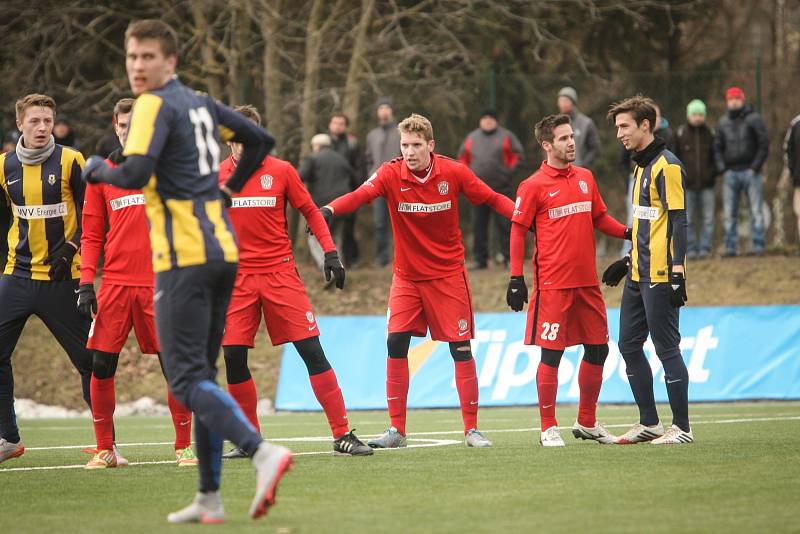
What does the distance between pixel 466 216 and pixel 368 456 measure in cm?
1359

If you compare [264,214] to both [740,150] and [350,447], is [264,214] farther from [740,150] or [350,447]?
[740,150]

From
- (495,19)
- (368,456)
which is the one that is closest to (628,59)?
(495,19)

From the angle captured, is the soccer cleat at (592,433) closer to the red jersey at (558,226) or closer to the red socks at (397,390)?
the red jersey at (558,226)

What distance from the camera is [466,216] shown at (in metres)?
22.6

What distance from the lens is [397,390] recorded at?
10258mm

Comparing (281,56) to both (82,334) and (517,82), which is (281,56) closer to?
(517,82)

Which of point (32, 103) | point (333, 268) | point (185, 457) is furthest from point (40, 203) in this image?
→ point (333, 268)

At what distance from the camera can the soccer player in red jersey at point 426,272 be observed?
1019cm

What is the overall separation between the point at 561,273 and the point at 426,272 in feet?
3.41

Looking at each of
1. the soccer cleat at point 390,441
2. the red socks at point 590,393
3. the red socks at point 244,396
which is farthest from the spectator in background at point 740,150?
the red socks at point 244,396

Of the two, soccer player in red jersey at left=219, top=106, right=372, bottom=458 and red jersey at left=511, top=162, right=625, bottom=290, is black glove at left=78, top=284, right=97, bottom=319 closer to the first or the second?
soccer player in red jersey at left=219, top=106, right=372, bottom=458

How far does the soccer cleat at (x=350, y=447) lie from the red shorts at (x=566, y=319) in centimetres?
158

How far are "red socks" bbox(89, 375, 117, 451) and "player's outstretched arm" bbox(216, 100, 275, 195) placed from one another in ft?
8.22

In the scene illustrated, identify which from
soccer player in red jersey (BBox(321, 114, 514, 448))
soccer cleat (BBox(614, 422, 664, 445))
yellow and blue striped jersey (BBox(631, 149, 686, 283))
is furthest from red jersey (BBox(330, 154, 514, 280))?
soccer cleat (BBox(614, 422, 664, 445))
